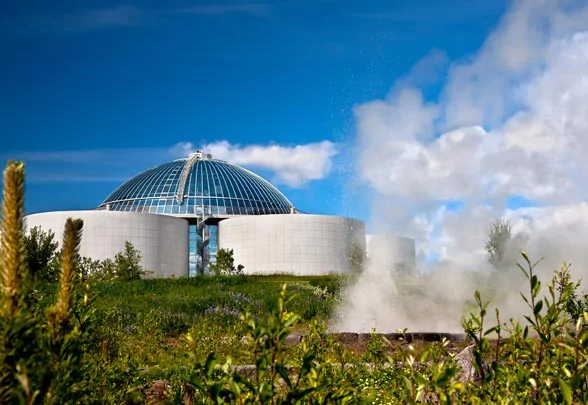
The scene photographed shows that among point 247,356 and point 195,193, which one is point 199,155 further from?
point 247,356

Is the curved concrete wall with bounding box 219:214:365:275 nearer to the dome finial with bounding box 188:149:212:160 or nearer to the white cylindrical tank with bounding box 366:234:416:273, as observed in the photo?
the dome finial with bounding box 188:149:212:160

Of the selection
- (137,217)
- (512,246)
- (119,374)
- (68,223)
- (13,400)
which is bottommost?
(119,374)

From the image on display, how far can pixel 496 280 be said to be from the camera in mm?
14750

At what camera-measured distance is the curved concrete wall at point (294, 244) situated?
185 ft

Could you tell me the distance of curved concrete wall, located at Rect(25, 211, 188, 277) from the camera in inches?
2126

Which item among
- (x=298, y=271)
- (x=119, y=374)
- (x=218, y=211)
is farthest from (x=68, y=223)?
(x=218, y=211)

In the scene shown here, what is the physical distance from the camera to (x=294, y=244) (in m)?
56.6

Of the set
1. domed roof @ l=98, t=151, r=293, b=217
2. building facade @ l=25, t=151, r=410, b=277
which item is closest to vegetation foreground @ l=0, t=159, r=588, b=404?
A: building facade @ l=25, t=151, r=410, b=277

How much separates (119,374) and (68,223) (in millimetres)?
3658

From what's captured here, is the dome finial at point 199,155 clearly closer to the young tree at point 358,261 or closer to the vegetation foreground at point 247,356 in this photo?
the young tree at point 358,261

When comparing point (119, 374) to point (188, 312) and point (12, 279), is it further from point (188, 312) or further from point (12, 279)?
point (188, 312)

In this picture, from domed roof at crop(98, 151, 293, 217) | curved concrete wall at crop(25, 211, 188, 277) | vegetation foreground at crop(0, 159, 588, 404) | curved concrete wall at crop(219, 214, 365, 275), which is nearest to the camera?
vegetation foreground at crop(0, 159, 588, 404)

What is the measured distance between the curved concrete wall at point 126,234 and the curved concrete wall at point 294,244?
6.79m

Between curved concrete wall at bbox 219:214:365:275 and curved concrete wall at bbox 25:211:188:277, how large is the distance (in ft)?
22.3
